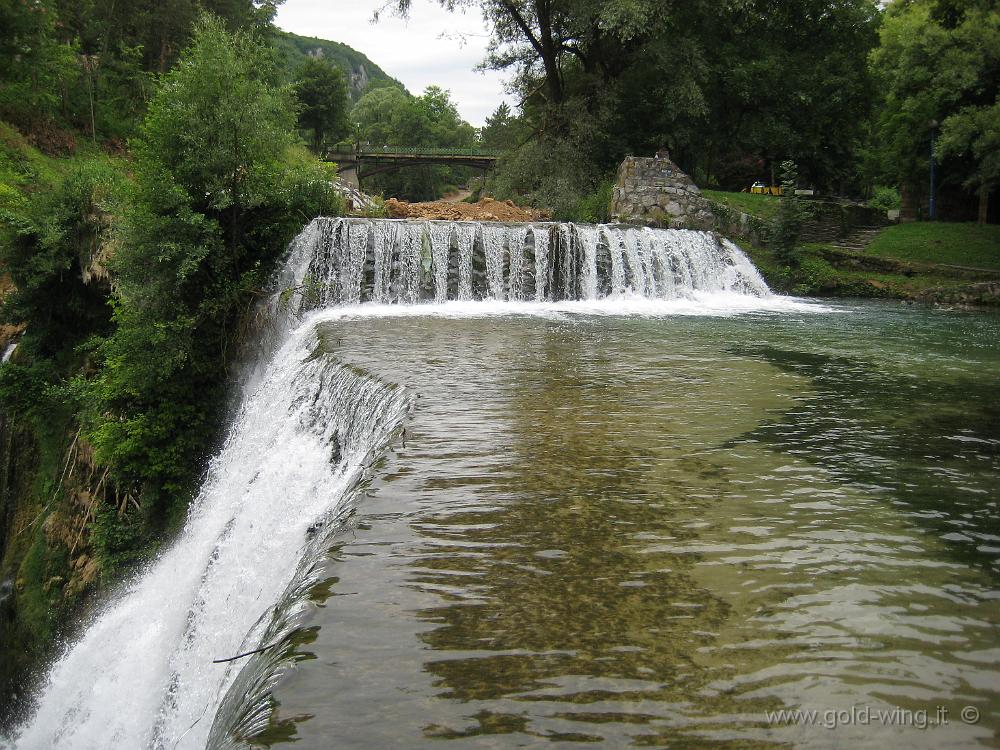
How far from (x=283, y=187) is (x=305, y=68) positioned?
4499cm

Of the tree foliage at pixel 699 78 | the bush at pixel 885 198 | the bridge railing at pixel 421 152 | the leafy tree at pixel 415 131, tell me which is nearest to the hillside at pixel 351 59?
the leafy tree at pixel 415 131

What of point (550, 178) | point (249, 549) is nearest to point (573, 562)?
point (249, 549)

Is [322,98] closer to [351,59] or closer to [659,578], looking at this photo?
[659,578]

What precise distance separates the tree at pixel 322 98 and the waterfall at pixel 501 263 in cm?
4236

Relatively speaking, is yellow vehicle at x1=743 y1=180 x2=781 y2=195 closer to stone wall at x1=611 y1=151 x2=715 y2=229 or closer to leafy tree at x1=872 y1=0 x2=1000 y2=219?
leafy tree at x1=872 y1=0 x2=1000 y2=219

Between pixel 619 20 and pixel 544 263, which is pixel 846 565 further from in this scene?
pixel 619 20

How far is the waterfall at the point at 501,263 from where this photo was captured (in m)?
15.5

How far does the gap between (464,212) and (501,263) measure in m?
6.60

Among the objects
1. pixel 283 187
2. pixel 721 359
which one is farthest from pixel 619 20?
pixel 721 359

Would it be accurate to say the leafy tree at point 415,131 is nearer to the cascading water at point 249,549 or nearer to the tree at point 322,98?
the tree at point 322,98

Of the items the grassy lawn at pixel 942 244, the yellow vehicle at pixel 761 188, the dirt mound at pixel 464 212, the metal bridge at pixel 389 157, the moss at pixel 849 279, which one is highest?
the metal bridge at pixel 389 157

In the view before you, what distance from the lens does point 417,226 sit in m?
16.3

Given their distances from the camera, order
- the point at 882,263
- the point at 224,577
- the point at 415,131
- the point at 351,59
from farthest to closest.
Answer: the point at 351,59 → the point at 415,131 → the point at 882,263 → the point at 224,577

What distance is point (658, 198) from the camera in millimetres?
20938
